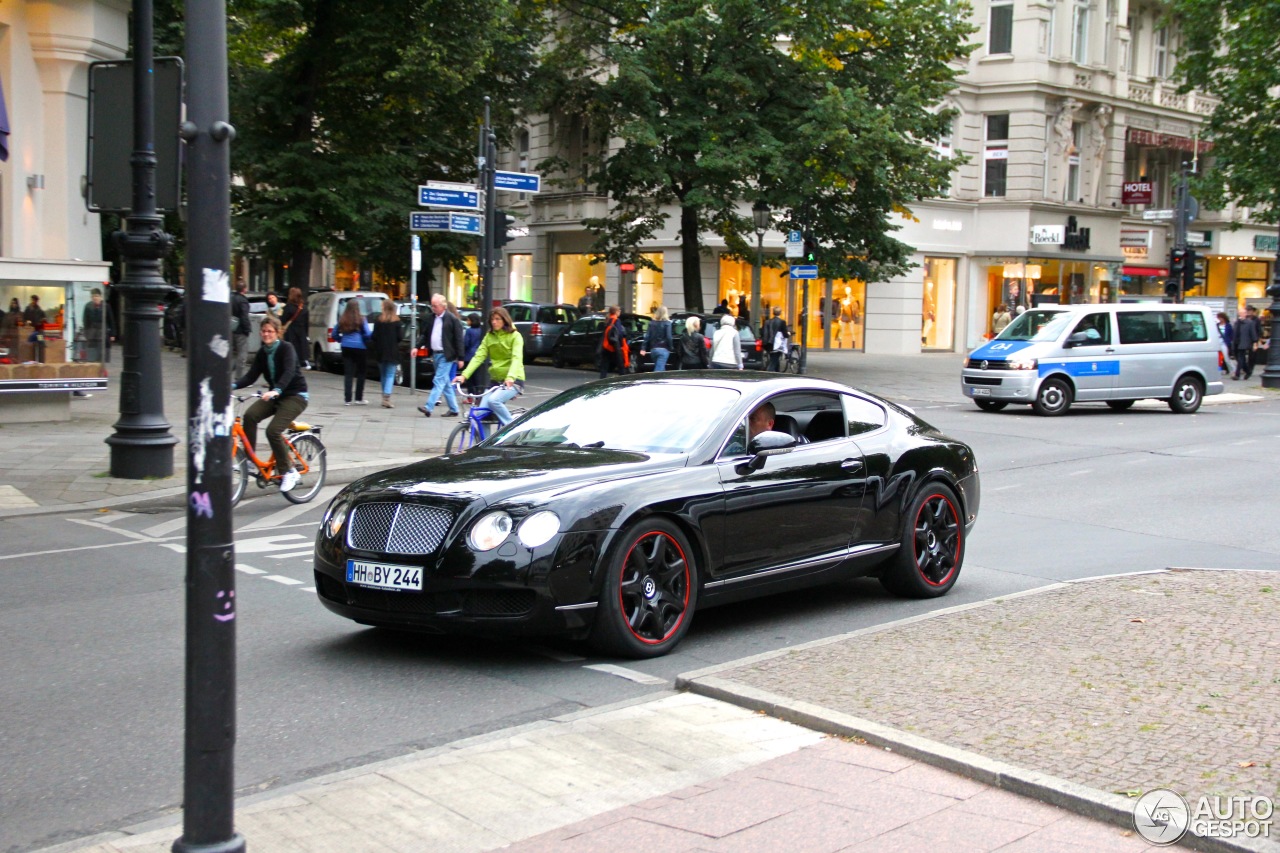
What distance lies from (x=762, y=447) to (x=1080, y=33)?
43.5m

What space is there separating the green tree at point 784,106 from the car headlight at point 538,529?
2464 cm

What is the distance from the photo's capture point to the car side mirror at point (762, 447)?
748 centimetres

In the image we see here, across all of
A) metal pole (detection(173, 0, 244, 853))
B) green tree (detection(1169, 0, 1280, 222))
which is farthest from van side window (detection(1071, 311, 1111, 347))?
metal pole (detection(173, 0, 244, 853))

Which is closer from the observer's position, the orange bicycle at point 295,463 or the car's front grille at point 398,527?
the car's front grille at point 398,527

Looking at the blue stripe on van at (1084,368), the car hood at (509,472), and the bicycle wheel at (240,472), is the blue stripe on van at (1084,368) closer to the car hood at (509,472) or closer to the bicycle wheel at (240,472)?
the bicycle wheel at (240,472)

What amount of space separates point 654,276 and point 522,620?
39.9 metres

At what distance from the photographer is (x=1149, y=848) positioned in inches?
174

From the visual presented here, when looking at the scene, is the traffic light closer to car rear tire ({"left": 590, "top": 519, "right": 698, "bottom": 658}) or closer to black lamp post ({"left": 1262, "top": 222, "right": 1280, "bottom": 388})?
car rear tire ({"left": 590, "top": 519, "right": 698, "bottom": 658})

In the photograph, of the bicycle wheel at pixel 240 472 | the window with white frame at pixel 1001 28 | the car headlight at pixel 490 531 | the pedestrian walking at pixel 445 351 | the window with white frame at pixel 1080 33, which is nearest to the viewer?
the car headlight at pixel 490 531

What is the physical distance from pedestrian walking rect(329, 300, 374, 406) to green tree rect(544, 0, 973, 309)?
413 inches

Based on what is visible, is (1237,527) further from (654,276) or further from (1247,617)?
(654,276)

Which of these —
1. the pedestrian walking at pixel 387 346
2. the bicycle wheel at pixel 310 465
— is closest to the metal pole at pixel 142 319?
the bicycle wheel at pixel 310 465

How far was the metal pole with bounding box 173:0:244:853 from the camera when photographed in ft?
11.8

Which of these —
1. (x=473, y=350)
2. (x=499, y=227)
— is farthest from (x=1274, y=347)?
(x=499, y=227)
